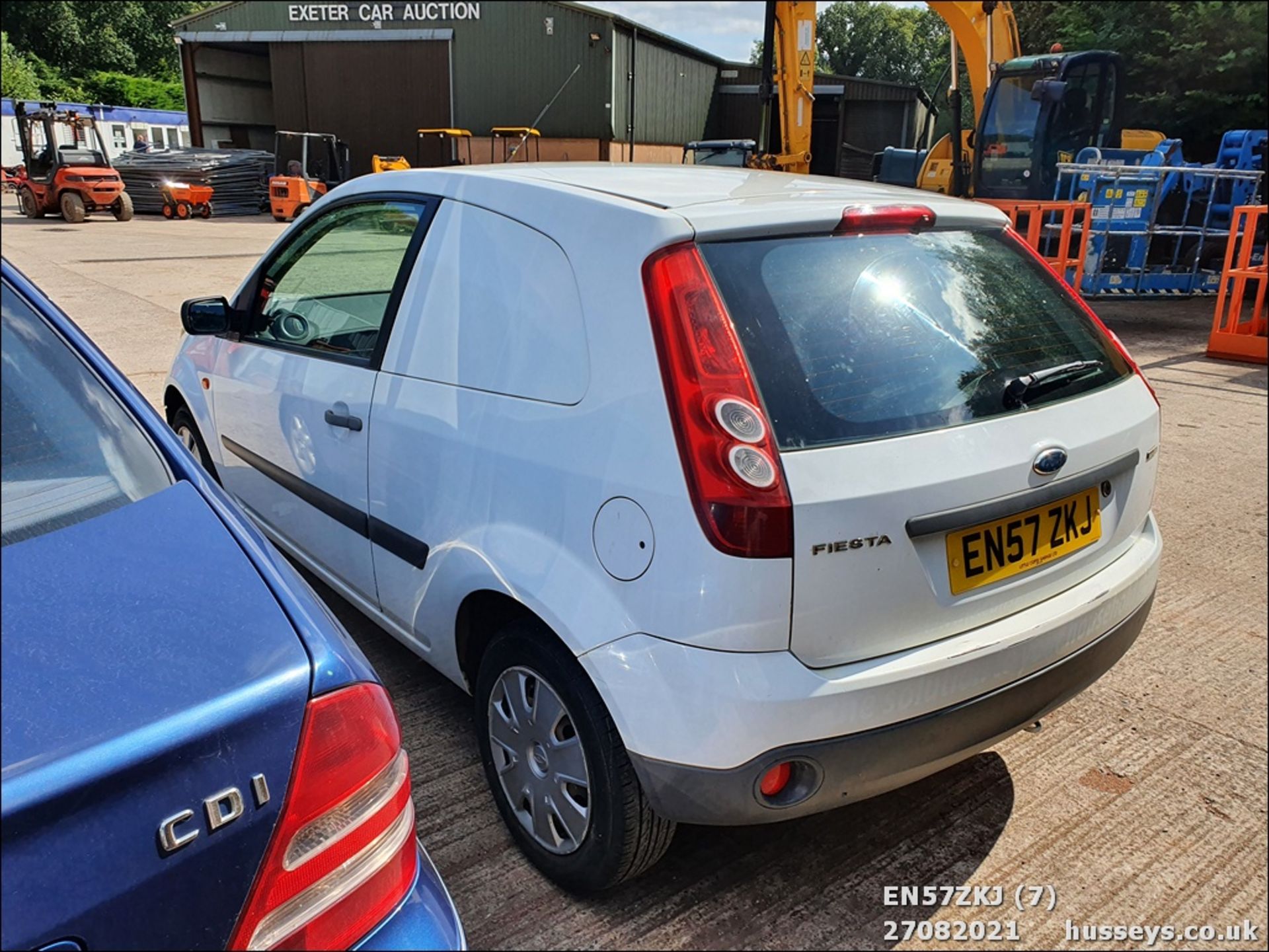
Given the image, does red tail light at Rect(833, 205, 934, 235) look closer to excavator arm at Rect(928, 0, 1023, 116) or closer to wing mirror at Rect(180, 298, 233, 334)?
wing mirror at Rect(180, 298, 233, 334)

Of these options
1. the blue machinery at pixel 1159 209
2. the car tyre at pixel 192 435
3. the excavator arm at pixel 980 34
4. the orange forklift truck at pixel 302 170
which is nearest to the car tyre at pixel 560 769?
the car tyre at pixel 192 435

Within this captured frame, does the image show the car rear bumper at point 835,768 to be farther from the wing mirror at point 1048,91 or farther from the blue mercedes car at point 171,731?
the wing mirror at point 1048,91

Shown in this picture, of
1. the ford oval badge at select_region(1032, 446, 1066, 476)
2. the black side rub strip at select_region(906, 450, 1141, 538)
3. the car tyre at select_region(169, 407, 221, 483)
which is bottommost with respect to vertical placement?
the car tyre at select_region(169, 407, 221, 483)

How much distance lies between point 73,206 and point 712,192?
25343mm

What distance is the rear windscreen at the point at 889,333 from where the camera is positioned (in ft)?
6.13

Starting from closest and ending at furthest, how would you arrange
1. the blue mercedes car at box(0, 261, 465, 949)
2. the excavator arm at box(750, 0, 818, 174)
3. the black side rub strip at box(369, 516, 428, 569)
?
the blue mercedes car at box(0, 261, 465, 949) → the black side rub strip at box(369, 516, 428, 569) → the excavator arm at box(750, 0, 818, 174)

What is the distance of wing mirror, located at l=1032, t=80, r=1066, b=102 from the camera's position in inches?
441

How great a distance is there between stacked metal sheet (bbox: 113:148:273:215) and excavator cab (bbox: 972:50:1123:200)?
857 inches

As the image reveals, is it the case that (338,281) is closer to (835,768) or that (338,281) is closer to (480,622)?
(480,622)

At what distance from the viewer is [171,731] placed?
106 centimetres

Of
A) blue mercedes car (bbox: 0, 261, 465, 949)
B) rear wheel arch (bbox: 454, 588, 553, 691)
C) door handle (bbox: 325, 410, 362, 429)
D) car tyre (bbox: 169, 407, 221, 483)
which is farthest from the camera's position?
car tyre (bbox: 169, 407, 221, 483)

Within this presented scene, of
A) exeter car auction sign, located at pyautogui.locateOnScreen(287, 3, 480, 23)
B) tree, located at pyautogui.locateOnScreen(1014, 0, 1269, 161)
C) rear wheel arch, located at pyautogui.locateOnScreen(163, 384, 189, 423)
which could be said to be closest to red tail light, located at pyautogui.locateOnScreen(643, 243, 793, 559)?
rear wheel arch, located at pyautogui.locateOnScreen(163, 384, 189, 423)

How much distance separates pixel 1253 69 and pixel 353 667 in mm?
4486

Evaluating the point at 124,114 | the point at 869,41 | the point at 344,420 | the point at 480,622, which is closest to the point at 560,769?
the point at 480,622
